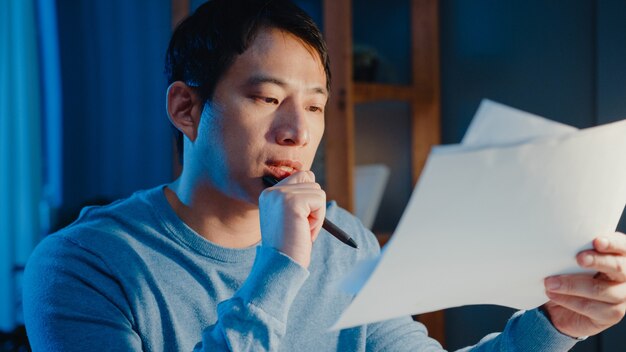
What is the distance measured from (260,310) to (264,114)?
347 millimetres

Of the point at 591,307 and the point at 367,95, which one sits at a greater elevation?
the point at 367,95

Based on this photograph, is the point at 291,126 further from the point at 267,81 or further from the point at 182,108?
the point at 182,108

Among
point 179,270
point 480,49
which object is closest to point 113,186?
point 179,270

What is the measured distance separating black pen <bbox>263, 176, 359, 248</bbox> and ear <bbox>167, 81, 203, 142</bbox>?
200 millimetres

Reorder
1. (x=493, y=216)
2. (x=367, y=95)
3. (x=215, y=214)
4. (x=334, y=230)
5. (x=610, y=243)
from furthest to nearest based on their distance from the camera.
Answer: (x=367, y=95), (x=215, y=214), (x=334, y=230), (x=610, y=243), (x=493, y=216)

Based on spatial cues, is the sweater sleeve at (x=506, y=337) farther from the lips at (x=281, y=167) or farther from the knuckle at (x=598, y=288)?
the lips at (x=281, y=167)

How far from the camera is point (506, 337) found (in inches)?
35.1

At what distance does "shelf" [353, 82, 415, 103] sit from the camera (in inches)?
74.2

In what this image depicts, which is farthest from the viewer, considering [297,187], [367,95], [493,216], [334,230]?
[367,95]

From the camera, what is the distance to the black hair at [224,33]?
97cm

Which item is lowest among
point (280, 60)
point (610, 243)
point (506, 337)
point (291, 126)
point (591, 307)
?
point (506, 337)

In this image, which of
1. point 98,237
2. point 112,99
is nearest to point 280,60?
point 98,237

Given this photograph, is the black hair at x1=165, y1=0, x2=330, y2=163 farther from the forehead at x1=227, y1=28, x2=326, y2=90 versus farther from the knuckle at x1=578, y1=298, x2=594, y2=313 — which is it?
the knuckle at x1=578, y1=298, x2=594, y2=313

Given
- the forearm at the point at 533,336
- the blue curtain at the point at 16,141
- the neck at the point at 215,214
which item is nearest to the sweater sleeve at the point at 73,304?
the neck at the point at 215,214
